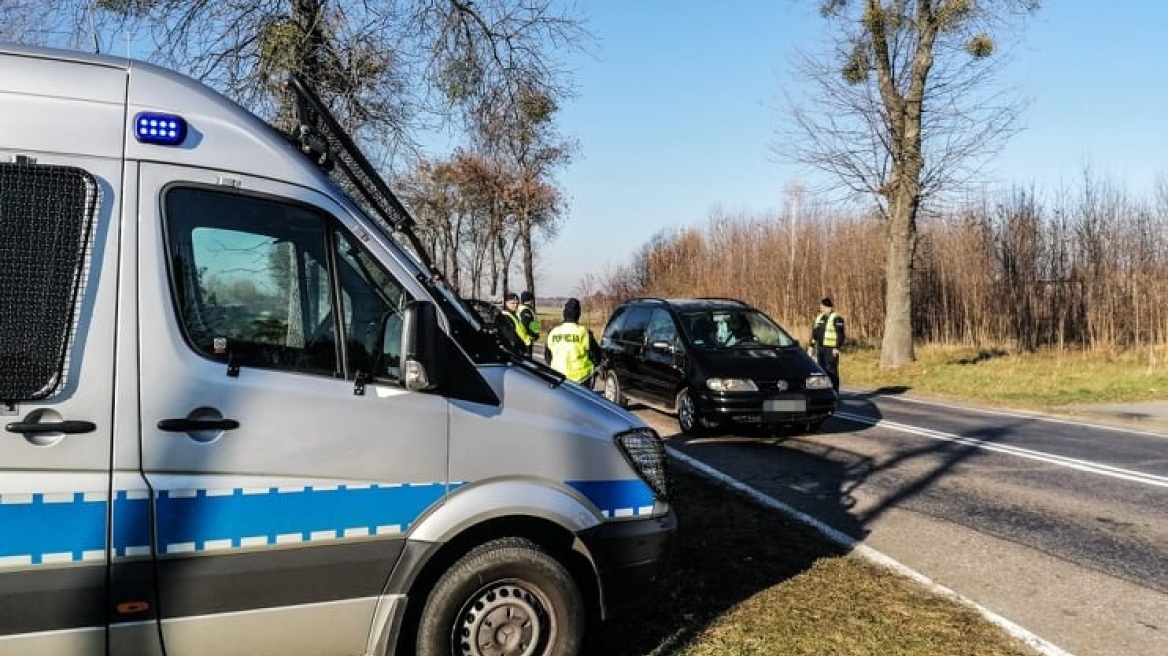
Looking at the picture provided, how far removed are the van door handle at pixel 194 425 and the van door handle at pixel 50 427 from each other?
229 millimetres

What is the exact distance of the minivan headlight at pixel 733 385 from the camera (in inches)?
404

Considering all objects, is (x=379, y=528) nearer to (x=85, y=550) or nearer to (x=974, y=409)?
(x=85, y=550)

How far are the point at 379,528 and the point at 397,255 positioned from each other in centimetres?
112

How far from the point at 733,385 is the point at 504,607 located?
7.07 metres

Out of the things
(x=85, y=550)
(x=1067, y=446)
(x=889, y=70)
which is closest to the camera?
(x=85, y=550)

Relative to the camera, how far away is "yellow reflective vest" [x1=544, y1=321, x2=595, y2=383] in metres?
9.17

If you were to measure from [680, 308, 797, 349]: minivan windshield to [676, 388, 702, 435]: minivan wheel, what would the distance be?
0.71 meters

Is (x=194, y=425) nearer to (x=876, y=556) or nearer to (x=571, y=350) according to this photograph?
(x=876, y=556)

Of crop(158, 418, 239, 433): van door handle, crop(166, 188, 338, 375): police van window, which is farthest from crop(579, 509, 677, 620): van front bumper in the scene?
crop(158, 418, 239, 433): van door handle

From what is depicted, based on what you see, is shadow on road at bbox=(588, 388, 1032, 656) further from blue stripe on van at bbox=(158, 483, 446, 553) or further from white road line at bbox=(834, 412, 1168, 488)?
blue stripe on van at bbox=(158, 483, 446, 553)

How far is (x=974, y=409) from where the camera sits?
47.8 ft

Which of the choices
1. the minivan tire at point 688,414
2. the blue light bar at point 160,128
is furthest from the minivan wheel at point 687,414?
Result: the blue light bar at point 160,128

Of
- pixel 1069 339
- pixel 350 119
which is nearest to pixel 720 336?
pixel 350 119

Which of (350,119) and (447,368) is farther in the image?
(350,119)
